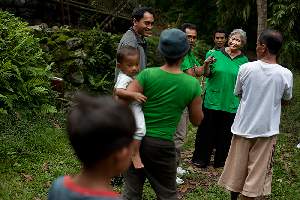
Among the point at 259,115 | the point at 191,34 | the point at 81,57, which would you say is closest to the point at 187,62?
the point at 191,34

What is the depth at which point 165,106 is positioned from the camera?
3.80 meters

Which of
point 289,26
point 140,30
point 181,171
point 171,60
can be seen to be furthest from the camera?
point 289,26

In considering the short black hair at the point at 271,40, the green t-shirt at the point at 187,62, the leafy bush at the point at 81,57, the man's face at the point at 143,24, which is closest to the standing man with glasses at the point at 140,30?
the man's face at the point at 143,24

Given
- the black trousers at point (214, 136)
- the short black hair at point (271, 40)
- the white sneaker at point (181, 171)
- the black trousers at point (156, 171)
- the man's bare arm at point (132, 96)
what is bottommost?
the white sneaker at point (181, 171)

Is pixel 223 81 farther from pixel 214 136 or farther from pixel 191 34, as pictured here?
pixel 214 136

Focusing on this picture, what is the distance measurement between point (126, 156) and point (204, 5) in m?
15.3

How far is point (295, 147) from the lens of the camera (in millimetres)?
8234

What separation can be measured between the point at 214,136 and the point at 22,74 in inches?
137

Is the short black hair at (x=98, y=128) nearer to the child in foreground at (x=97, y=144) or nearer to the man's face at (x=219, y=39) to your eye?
the child in foreground at (x=97, y=144)

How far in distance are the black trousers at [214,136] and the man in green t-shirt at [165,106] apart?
297 centimetres

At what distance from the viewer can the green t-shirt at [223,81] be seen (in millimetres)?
6574

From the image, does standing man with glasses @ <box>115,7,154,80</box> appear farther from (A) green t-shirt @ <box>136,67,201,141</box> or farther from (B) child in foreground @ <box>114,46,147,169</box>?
(A) green t-shirt @ <box>136,67,201,141</box>

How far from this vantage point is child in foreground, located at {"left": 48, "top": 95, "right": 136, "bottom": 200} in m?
2.06

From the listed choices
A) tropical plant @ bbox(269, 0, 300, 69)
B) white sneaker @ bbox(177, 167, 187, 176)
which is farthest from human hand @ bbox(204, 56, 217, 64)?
tropical plant @ bbox(269, 0, 300, 69)
